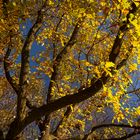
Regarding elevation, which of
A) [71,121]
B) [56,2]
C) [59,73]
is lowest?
[71,121]

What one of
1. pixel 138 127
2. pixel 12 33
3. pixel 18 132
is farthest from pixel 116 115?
pixel 12 33

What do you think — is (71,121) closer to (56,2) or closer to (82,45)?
(82,45)

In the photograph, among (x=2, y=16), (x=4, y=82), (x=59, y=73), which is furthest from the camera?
(x=4, y=82)

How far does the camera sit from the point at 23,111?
13383mm

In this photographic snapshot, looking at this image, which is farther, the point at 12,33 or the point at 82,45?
the point at 82,45

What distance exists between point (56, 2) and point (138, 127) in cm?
585

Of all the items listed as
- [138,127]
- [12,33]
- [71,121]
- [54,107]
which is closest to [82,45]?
[71,121]

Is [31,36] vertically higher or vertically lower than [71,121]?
higher

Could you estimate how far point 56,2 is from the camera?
585 inches

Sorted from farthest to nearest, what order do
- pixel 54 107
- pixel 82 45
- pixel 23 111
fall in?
pixel 82 45, pixel 23 111, pixel 54 107

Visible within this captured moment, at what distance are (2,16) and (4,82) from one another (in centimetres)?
981

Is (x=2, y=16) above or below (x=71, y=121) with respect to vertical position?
above

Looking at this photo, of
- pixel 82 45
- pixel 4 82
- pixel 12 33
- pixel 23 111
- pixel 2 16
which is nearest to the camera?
pixel 23 111

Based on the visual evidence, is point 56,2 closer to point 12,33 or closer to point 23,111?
point 12,33
